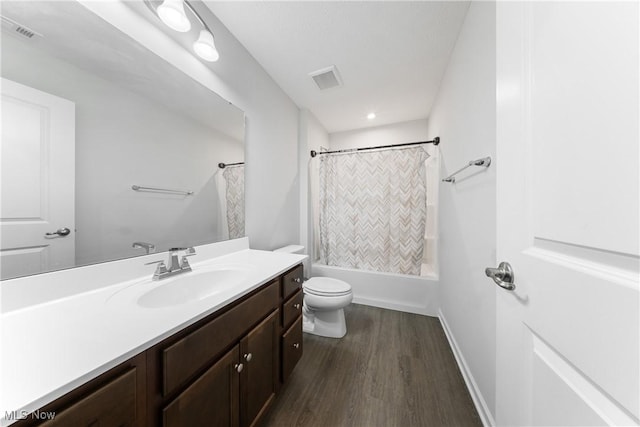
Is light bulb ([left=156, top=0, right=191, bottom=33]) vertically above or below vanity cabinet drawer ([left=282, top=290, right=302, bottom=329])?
above

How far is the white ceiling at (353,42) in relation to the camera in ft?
4.14

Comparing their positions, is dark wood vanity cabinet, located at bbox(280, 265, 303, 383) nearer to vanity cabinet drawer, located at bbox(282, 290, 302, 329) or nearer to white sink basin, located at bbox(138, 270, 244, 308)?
vanity cabinet drawer, located at bbox(282, 290, 302, 329)

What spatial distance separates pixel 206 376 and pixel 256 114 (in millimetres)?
1694

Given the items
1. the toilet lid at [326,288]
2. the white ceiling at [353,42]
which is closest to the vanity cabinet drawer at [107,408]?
the toilet lid at [326,288]

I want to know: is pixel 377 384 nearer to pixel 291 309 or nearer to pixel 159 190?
pixel 291 309

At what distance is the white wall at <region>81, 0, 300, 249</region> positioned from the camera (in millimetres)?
994

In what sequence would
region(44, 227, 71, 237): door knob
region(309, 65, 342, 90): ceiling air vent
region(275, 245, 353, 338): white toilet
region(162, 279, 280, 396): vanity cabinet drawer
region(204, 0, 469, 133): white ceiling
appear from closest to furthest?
region(162, 279, 280, 396): vanity cabinet drawer
region(44, 227, 71, 237): door knob
region(204, 0, 469, 133): white ceiling
region(275, 245, 353, 338): white toilet
region(309, 65, 342, 90): ceiling air vent

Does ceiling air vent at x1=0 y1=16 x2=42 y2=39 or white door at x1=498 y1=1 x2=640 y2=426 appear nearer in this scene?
white door at x1=498 y1=1 x2=640 y2=426

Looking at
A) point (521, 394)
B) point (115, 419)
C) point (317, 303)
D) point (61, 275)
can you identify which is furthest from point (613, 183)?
point (317, 303)

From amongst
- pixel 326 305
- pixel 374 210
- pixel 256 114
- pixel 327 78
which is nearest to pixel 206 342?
pixel 326 305

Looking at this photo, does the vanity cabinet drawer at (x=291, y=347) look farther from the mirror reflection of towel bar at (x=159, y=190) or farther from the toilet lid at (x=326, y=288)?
the mirror reflection of towel bar at (x=159, y=190)

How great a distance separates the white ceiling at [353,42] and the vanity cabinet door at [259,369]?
1.75 metres

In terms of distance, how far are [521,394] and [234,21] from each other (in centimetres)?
220

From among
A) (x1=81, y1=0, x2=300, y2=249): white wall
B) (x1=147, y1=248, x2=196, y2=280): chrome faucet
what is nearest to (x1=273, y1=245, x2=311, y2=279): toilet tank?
(x1=81, y1=0, x2=300, y2=249): white wall
